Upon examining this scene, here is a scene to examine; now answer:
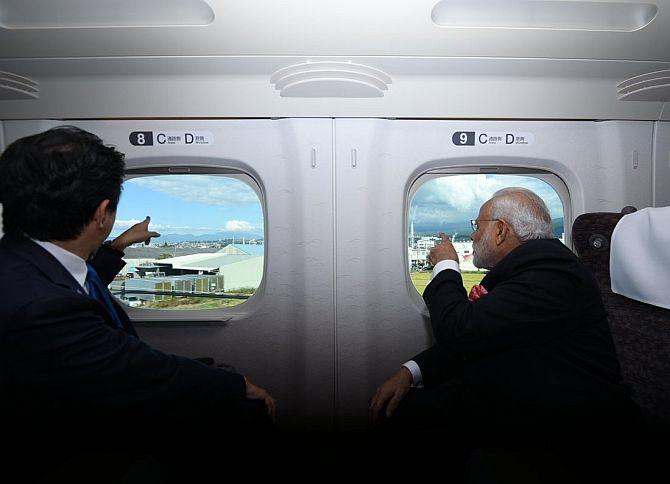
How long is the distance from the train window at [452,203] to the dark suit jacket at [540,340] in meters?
0.85

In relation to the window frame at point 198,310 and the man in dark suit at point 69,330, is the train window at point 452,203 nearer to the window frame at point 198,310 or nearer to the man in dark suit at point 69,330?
the window frame at point 198,310

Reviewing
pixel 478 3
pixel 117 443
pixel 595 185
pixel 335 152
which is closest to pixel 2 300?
pixel 117 443

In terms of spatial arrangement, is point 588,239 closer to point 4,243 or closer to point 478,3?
point 478,3

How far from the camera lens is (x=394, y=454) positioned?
1716mm

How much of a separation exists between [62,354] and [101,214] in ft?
1.48

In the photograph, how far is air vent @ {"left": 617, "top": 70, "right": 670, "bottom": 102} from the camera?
203 cm

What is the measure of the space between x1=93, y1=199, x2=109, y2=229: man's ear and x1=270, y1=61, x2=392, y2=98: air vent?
1099 mm

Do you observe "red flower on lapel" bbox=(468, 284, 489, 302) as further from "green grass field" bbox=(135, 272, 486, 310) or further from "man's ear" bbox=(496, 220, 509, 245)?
"green grass field" bbox=(135, 272, 486, 310)

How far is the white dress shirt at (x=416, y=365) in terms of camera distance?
1.82 metres

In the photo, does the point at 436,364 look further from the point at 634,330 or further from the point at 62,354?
the point at 62,354

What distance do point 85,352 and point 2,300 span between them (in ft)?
0.80

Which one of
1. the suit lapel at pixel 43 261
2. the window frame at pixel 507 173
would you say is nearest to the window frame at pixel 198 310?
the window frame at pixel 507 173

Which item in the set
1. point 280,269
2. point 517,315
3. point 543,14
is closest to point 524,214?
point 517,315

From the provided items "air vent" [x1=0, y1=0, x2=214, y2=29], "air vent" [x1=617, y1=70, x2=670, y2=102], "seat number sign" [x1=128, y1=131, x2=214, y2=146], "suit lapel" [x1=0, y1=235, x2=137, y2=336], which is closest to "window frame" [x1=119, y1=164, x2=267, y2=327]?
"seat number sign" [x1=128, y1=131, x2=214, y2=146]
